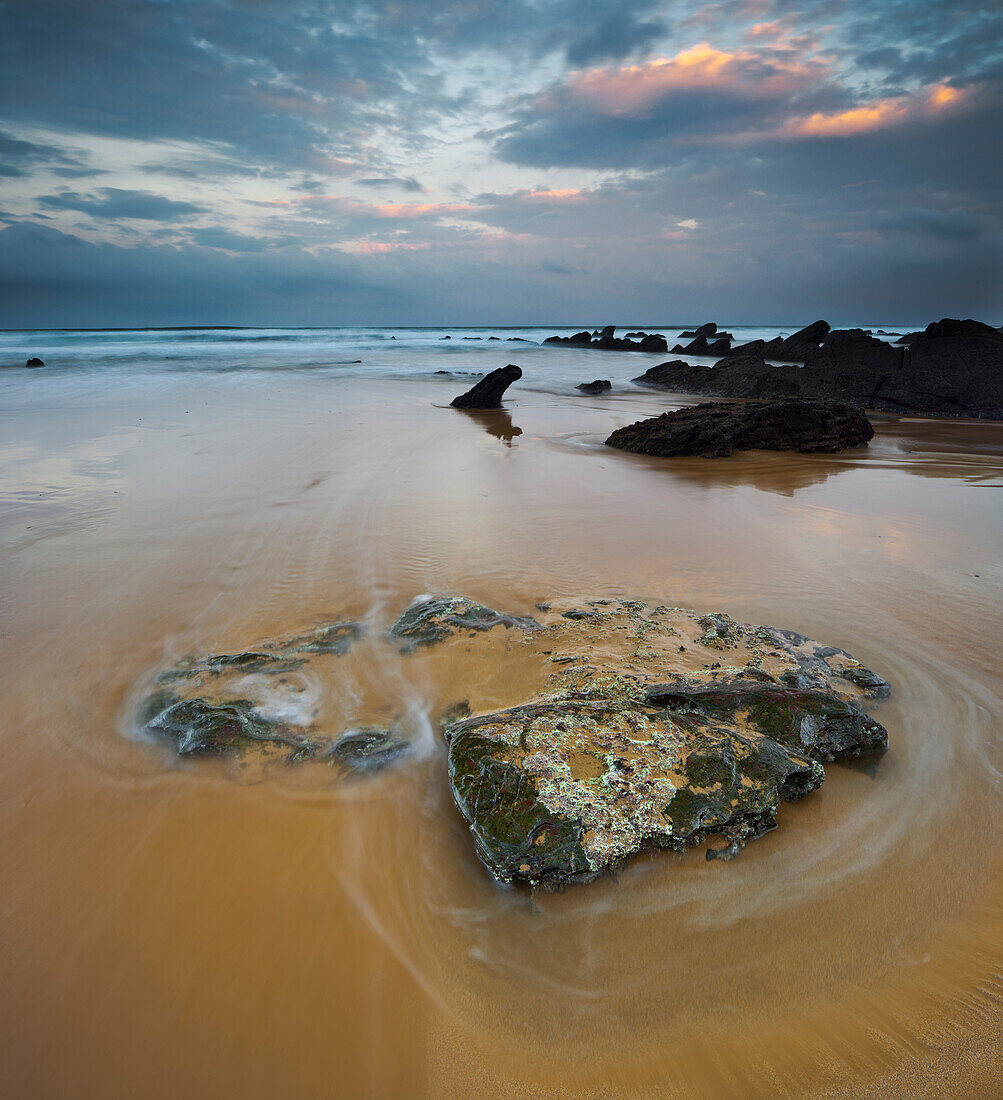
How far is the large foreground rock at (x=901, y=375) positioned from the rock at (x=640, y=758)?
14.1 m

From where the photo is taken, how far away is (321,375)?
70.4 ft

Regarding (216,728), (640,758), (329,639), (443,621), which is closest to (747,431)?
(443,621)

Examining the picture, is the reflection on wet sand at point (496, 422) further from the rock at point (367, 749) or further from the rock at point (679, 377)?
the rock at point (679, 377)

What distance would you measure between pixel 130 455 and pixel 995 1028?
948cm

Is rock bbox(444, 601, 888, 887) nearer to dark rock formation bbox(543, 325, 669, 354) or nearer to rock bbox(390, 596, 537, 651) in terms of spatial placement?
rock bbox(390, 596, 537, 651)

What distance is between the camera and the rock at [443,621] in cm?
319

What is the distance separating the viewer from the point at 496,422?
1195cm

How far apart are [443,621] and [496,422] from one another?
30.3ft

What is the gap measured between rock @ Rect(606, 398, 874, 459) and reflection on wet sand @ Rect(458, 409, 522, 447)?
194 centimetres

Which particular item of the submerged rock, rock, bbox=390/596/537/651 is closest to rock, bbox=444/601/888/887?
the submerged rock

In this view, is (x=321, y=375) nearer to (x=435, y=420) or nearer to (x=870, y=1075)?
(x=435, y=420)

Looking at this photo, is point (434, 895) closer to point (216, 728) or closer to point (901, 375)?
point (216, 728)

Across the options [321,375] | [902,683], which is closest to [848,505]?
[902,683]

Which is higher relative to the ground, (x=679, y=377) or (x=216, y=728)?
(x=679, y=377)
